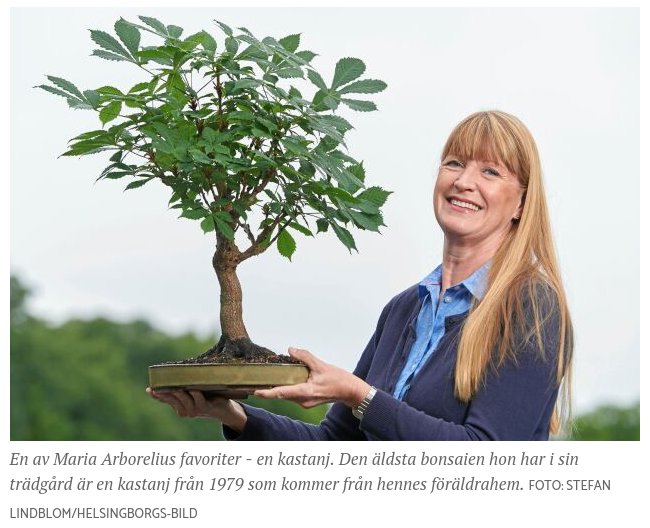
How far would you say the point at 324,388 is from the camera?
4.59 m

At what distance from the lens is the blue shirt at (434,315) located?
4.91 m

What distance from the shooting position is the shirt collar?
496 cm

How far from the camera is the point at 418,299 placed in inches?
208

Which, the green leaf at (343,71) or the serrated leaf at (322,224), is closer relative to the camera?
the green leaf at (343,71)

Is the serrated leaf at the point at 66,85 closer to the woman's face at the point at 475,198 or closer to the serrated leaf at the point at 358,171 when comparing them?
the serrated leaf at the point at 358,171

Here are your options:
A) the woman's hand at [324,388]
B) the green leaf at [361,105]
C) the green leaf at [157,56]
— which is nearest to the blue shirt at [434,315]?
the woman's hand at [324,388]

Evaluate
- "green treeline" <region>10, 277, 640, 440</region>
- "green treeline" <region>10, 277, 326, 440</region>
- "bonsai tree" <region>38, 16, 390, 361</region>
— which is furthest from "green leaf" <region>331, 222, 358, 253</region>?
"green treeline" <region>10, 277, 640, 440</region>

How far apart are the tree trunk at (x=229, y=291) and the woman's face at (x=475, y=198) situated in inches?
34.6

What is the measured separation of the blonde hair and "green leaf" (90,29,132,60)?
1.37 metres

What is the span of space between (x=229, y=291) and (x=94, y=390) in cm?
7816
